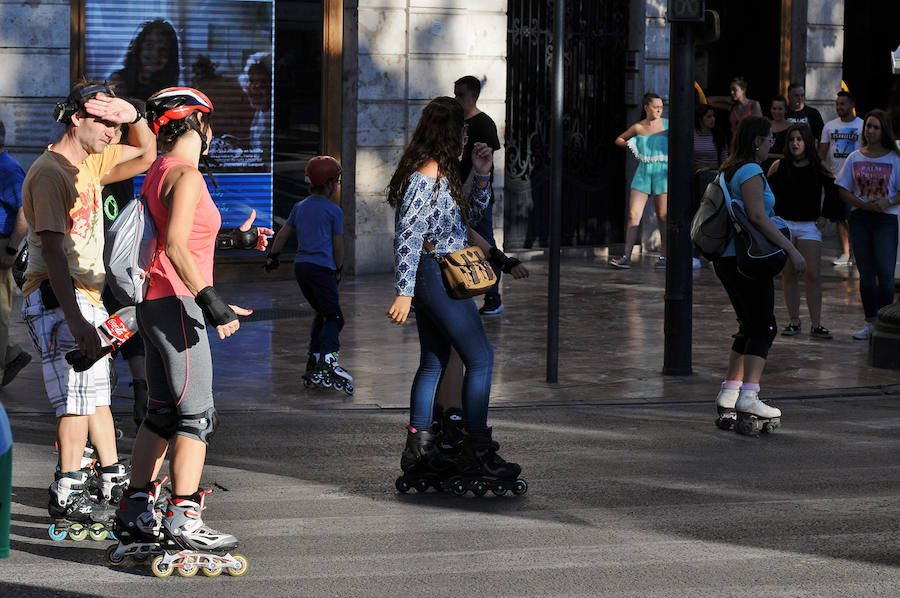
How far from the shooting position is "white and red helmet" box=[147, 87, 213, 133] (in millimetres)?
5934

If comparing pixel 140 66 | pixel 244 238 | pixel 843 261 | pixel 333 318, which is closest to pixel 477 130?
pixel 333 318

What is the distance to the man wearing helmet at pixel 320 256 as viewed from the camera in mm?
9750

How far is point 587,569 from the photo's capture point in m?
5.88

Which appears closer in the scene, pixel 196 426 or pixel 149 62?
pixel 196 426

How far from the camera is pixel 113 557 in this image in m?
5.91

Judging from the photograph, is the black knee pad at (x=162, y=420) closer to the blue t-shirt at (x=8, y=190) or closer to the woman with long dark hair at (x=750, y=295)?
the blue t-shirt at (x=8, y=190)

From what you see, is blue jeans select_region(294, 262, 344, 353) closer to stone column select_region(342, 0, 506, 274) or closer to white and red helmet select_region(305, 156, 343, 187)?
white and red helmet select_region(305, 156, 343, 187)

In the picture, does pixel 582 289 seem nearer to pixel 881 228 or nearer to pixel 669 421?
pixel 881 228

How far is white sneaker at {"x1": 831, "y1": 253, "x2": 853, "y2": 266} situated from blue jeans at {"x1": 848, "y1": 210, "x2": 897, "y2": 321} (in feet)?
16.3

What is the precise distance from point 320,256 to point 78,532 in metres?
3.87

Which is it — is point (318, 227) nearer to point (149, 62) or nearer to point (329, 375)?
point (329, 375)

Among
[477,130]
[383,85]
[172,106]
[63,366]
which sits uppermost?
[383,85]

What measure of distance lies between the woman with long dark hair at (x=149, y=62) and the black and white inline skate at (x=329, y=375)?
551cm

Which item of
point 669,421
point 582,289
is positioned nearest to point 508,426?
point 669,421
